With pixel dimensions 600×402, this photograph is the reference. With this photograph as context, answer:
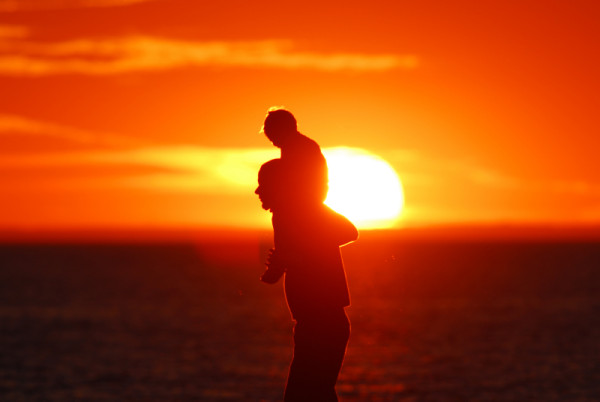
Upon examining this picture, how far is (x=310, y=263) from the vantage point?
32.8 ft

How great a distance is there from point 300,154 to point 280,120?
393 mm

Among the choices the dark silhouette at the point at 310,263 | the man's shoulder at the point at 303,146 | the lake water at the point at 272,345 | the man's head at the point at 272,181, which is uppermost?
the lake water at the point at 272,345

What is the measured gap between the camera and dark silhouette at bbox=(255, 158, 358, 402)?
9984mm

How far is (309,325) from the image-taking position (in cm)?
1009

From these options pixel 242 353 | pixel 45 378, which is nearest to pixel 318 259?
pixel 45 378

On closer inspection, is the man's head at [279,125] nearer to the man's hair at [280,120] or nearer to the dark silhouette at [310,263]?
the man's hair at [280,120]

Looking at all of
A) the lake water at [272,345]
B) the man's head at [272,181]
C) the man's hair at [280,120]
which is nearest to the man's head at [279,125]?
the man's hair at [280,120]

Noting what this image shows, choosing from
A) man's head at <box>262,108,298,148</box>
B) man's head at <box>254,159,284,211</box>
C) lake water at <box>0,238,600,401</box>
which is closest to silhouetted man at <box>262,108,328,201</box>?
man's head at <box>262,108,298,148</box>

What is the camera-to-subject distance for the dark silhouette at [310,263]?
Result: 998 cm

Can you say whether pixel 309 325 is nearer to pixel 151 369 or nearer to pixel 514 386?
pixel 514 386

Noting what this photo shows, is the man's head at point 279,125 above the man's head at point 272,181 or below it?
above

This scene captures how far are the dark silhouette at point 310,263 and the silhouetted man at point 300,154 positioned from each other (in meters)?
0.02

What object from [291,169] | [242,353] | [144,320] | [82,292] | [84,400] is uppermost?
[82,292]

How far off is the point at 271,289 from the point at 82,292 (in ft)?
107
